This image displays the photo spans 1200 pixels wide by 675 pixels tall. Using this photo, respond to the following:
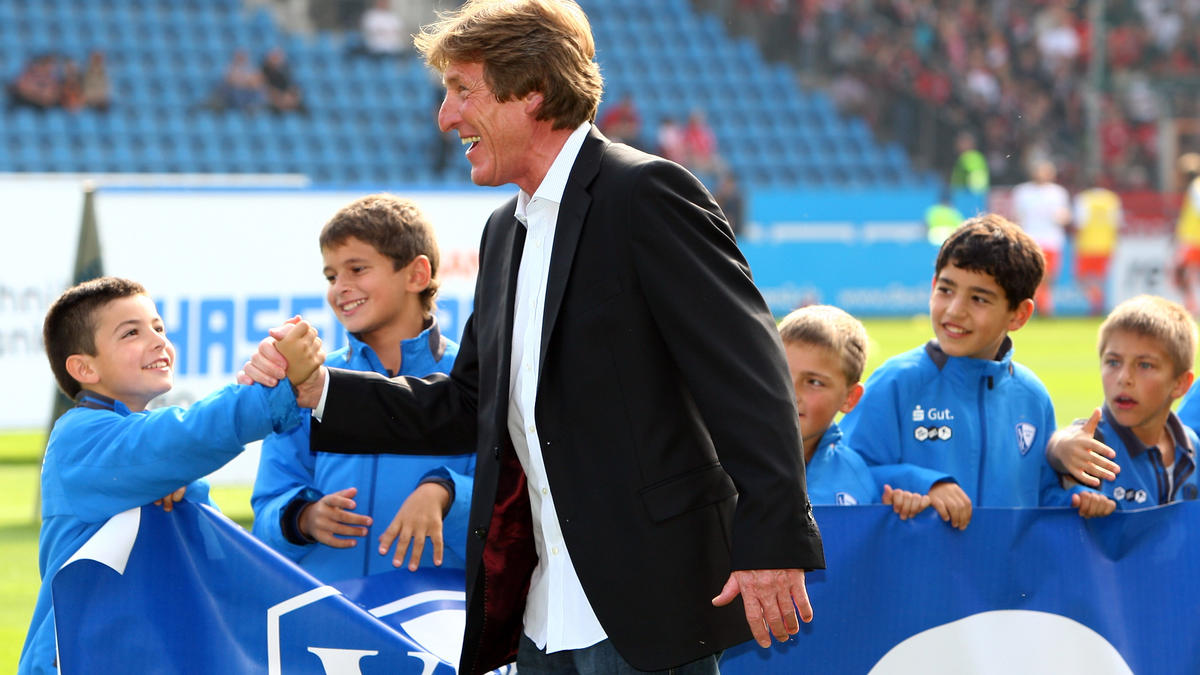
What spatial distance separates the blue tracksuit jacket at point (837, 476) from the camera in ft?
13.1

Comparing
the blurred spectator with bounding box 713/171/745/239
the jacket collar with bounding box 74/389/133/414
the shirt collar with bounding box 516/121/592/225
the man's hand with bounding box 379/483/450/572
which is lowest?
the man's hand with bounding box 379/483/450/572

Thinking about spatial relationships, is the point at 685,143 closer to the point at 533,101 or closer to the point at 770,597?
the point at 533,101

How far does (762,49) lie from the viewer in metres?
28.6

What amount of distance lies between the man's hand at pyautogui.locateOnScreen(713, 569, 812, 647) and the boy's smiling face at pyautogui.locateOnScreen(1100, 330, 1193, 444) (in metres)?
2.17

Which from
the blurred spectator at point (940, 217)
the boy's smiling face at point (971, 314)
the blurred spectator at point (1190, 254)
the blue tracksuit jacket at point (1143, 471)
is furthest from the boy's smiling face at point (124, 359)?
the blurred spectator at point (1190, 254)

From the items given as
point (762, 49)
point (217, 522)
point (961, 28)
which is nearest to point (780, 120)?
point (762, 49)

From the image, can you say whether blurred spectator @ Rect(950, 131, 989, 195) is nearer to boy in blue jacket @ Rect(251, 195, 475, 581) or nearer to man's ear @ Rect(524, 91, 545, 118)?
boy in blue jacket @ Rect(251, 195, 475, 581)

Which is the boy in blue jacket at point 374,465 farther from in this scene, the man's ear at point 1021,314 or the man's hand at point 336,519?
the man's ear at point 1021,314

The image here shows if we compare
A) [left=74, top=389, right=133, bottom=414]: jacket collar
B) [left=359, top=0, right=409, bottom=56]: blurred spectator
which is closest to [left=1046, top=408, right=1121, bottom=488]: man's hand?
[left=74, top=389, right=133, bottom=414]: jacket collar

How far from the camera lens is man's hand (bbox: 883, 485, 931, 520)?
3.69 m

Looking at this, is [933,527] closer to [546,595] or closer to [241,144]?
[546,595]

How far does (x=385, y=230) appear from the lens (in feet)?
12.8

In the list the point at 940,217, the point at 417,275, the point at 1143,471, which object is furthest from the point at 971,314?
the point at 940,217

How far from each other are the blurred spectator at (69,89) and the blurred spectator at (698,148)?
9.56 metres
